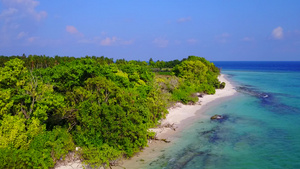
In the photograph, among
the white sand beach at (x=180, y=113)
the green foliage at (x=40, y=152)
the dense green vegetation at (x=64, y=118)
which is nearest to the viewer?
the green foliage at (x=40, y=152)

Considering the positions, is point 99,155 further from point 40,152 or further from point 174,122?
point 174,122

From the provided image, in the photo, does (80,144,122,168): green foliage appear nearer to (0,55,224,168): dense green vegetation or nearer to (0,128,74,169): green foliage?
(0,55,224,168): dense green vegetation

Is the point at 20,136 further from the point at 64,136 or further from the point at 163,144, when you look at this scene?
the point at 163,144

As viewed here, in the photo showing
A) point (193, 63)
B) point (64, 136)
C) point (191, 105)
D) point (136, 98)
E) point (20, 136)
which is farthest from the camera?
point (193, 63)

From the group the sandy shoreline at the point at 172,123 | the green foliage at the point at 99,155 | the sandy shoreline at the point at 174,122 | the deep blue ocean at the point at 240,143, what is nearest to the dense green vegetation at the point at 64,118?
the green foliage at the point at 99,155

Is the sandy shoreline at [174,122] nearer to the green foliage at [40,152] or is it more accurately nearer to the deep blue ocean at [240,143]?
the deep blue ocean at [240,143]

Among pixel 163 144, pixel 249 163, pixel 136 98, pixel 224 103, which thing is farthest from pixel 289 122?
pixel 136 98

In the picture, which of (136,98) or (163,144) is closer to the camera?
(163,144)

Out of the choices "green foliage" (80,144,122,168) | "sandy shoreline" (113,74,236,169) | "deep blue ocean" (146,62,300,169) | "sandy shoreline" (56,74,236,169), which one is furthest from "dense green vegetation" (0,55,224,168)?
"deep blue ocean" (146,62,300,169)

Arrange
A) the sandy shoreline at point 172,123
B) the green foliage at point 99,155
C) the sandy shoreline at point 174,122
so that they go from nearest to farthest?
the green foliage at point 99,155 < the sandy shoreline at point 172,123 < the sandy shoreline at point 174,122
